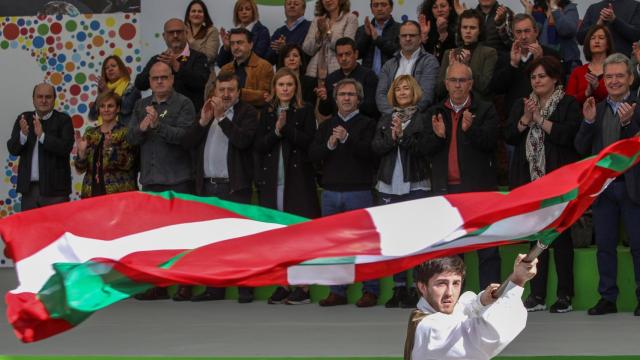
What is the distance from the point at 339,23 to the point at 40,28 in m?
4.23

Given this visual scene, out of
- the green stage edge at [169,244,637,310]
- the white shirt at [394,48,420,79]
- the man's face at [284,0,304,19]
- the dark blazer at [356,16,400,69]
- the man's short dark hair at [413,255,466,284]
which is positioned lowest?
the green stage edge at [169,244,637,310]

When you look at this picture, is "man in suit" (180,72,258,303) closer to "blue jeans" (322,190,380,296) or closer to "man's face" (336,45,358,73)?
"blue jeans" (322,190,380,296)

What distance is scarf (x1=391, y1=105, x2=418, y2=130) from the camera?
1111 centimetres

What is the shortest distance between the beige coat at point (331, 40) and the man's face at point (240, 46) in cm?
58

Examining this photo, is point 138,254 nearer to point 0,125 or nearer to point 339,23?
point 339,23

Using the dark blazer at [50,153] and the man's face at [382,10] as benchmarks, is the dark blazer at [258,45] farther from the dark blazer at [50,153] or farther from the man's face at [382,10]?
the dark blazer at [50,153]

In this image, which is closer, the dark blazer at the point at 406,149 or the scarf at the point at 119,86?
the dark blazer at the point at 406,149

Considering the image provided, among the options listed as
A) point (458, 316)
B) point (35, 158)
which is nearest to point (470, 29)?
point (35, 158)

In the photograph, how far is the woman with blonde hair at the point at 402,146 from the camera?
1105 cm

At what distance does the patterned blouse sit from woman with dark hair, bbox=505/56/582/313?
3670 millimetres

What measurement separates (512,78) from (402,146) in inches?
49.4

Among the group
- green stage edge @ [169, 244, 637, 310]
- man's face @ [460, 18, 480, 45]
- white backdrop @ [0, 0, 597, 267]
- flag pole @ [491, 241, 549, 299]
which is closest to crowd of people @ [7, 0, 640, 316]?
man's face @ [460, 18, 480, 45]

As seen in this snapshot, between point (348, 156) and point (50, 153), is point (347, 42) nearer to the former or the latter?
point (348, 156)

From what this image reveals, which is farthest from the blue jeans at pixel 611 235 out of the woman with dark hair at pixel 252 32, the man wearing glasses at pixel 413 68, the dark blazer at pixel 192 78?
the dark blazer at pixel 192 78
